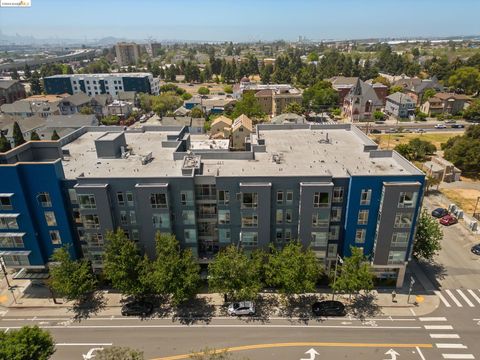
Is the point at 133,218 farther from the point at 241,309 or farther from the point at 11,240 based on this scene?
the point at 241,309

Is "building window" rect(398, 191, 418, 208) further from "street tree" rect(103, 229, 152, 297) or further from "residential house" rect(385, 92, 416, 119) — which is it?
→ "residential house" rect(385, 92, 416, 119)

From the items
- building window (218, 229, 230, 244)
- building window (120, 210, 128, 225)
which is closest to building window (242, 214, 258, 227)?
building window (218, 229, 230, 244)

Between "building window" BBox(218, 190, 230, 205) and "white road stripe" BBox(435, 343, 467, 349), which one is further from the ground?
"building window" BBox(218, 190, 230, 205)

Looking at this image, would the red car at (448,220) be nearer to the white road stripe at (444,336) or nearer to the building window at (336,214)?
the white road stripe at (444,336)

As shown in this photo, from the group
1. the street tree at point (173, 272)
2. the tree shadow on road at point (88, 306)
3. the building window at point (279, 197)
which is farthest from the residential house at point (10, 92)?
the building window at point (279, 197)

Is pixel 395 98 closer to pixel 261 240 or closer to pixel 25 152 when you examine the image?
pixel 261 240

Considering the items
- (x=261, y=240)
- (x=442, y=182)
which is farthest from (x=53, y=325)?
(x=442, y=182)
